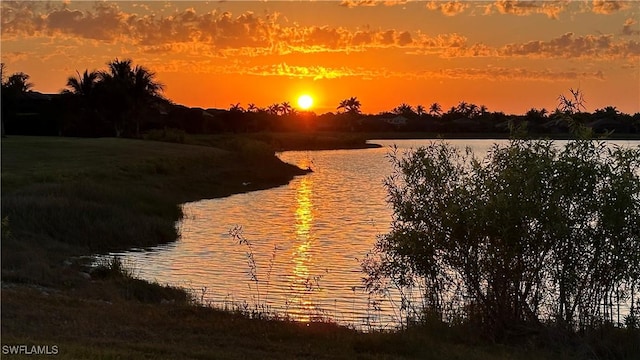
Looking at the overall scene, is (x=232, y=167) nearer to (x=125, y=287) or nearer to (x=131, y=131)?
(x=131, y=131)

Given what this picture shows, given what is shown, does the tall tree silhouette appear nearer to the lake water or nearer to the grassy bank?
the grassy bank

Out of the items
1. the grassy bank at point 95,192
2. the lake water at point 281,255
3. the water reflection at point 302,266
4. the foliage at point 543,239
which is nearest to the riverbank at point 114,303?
the grassy bank at point 95,192

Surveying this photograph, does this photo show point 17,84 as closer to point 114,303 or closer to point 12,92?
point 12,92

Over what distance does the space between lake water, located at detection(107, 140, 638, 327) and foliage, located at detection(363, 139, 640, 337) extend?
225cm

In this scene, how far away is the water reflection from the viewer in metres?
16.7

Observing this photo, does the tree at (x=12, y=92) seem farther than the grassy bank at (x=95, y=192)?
Yes

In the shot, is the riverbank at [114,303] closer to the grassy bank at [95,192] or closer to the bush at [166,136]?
the grassy bank at [95,192]

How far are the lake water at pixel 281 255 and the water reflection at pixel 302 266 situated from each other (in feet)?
0.08

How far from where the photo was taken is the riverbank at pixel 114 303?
10289mm

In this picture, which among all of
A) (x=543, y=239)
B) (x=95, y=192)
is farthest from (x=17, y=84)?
(x=543, y=239)

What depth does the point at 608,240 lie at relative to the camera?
13.9 metres

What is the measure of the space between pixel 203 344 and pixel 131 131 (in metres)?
72.9

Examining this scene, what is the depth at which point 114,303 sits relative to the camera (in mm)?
13617

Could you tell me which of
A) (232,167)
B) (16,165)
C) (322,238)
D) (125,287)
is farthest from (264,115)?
(125,287)
